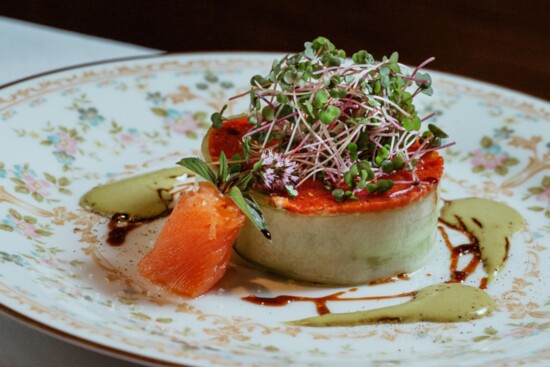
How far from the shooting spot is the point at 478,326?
10.2 feet

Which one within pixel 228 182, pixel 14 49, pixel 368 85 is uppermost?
pixel 368 85

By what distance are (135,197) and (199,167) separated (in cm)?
73

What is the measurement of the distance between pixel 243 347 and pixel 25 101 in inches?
75.3

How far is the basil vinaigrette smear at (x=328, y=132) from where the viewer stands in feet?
10.6

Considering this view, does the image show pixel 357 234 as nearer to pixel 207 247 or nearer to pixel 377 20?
pixel 207 247

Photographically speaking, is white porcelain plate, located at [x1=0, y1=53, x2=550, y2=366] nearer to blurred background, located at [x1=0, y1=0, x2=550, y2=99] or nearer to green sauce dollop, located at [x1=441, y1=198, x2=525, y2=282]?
green sauce dollop, located at [x1=441, y1=198, x2=525, y2=282]

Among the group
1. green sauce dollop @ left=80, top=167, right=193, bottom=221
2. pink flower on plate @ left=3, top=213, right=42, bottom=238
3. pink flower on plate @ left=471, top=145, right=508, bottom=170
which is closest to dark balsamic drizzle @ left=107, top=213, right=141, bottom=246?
green sauce dollop @ left=80, top=167, right=193, bottom=221

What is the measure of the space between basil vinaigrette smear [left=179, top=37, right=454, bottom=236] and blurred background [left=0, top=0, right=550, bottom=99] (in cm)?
284

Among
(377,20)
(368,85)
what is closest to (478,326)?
(368,85)

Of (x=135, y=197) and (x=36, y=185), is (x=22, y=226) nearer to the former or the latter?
(x=36, y=185)

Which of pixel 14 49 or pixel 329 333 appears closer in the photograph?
pixel 329 333

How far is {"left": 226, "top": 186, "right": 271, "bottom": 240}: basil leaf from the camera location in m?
3.08

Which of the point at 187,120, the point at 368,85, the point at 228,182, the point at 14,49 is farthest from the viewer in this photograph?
the point at 14,49

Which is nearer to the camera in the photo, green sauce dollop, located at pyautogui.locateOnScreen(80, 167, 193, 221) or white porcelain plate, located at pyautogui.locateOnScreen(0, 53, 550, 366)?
white porcelain plate, located at pyautogui.locateOnScreen(0, 53, 550, 366)
